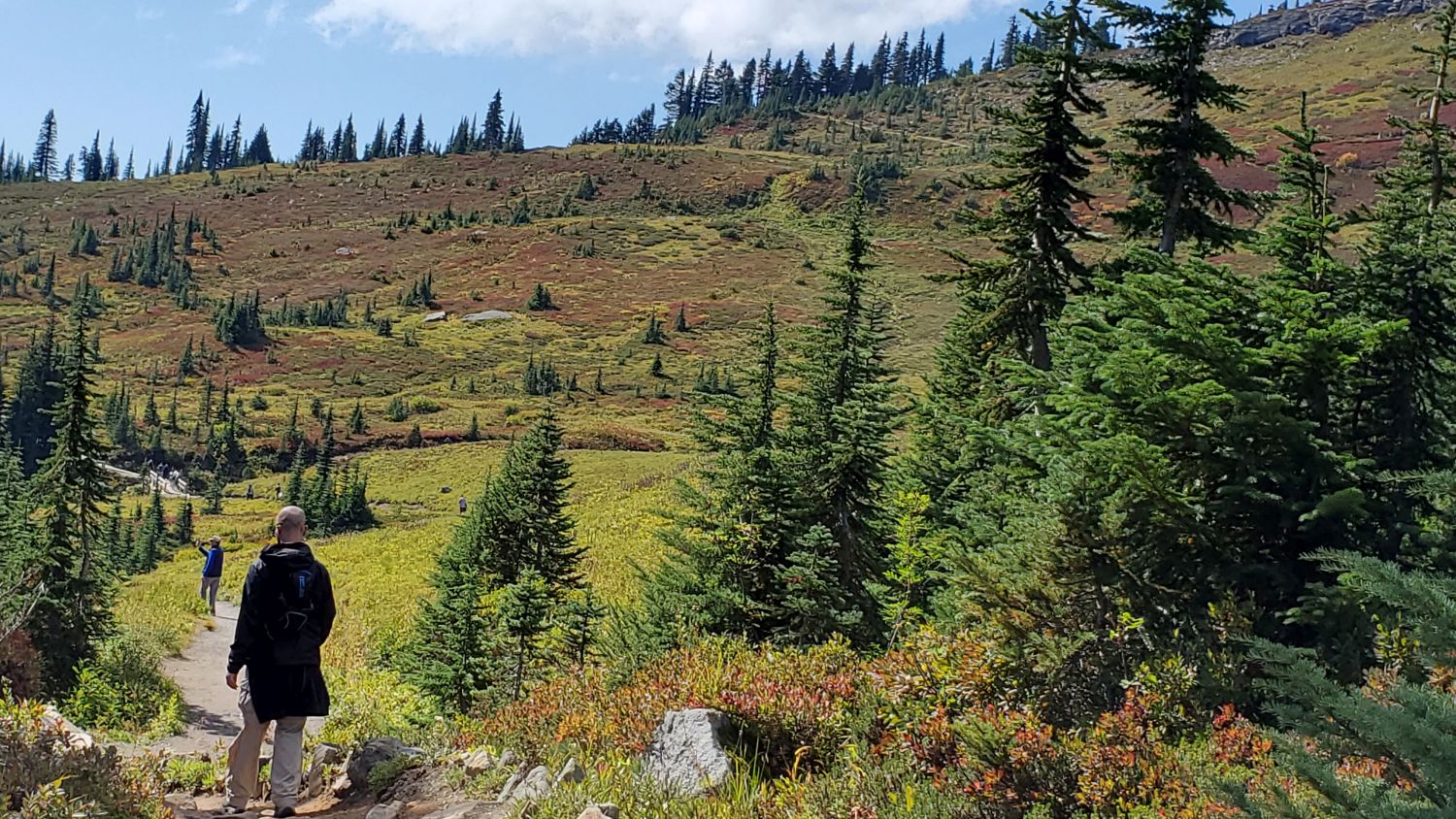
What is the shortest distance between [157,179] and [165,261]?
66638 millimetres

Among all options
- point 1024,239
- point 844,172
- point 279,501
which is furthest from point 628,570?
point 844,172

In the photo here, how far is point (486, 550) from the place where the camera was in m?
15.6

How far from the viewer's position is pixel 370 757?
7.02m

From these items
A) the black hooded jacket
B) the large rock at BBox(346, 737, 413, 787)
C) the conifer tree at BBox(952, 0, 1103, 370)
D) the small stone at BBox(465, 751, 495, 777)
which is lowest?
the large rock at BBox(346, 737, 413, 787)

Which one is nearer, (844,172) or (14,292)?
(14,292)

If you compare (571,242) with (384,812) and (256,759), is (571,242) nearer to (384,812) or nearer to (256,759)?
(256,759)

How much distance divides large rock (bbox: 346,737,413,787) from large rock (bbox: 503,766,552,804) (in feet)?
5.72

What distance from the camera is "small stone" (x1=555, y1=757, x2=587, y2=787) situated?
532cm

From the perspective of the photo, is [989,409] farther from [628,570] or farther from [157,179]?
[157,179]

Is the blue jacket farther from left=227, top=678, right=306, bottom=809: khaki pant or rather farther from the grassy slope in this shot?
left=227, top=678, right=306, bottom=809: khaki pant

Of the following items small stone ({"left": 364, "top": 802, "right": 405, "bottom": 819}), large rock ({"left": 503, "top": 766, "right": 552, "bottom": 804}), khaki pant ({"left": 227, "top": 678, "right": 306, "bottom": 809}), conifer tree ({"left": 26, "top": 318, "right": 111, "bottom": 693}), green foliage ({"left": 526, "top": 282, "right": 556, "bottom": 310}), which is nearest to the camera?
large rock ({"left": 503, "top": 766, "right": 552, "bottom": 804})

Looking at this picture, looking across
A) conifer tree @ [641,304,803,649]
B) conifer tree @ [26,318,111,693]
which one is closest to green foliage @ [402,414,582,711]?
conifer tree @ [641,304,803,649]

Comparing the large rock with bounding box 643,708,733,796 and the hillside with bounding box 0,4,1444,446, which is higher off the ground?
the hillside with bounding box 0,4,1444,446

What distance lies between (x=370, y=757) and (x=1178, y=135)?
10.2 m
